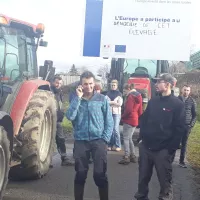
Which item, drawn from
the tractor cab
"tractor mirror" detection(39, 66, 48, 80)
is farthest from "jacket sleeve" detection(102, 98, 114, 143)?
"tractor mirror" detection(39, 66, 48, 80)

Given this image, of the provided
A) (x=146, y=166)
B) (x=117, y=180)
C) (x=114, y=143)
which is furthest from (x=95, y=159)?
(x=114, y=143)

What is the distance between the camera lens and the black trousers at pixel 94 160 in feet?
14.2

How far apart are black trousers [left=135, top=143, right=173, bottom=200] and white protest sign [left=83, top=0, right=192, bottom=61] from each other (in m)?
4.25

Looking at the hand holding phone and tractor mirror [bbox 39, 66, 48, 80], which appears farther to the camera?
tractor mirror [bbox 39, 66, 48, 80]

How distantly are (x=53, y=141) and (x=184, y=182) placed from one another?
2.26m

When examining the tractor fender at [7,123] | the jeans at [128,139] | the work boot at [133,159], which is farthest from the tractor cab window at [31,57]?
the work boot at [133,159]

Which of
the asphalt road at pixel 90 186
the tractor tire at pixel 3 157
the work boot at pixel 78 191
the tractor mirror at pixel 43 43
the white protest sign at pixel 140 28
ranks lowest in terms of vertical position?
the asphalt road at pixel 90 186

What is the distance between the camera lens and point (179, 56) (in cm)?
848

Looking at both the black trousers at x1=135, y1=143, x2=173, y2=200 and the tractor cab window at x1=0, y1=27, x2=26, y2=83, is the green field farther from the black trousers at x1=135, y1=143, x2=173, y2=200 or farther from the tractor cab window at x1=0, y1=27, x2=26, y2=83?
the tractor cab window at x1=0, y1=27, x2=26, y2=83

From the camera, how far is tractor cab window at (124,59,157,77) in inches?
418

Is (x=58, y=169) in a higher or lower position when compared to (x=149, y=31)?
lower

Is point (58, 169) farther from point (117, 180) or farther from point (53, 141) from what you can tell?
point (117, 180)

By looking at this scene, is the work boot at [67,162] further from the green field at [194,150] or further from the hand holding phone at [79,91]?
the hand holding phone at [79,91]

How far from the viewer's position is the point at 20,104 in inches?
205
